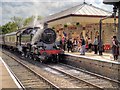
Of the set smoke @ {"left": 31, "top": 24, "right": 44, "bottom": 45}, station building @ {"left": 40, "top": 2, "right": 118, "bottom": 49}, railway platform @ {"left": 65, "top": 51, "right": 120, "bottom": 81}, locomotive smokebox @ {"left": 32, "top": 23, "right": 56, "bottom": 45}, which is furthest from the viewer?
station building @ {"left": 40, "top": 2, "right": 118, "bottom": 49}


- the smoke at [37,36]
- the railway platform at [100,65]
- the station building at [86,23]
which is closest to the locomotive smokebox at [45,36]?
the smoke at [37,36]

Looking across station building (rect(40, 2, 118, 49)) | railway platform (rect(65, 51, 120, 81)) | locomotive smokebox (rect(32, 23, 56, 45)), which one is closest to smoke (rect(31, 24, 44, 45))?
locomotive smokebox (rect(32, 23, 56, 45))

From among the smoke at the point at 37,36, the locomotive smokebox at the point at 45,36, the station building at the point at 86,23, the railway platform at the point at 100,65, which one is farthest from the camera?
the station building at the point at 86,23

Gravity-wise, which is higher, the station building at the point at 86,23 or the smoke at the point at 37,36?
the station building at the point at 86,23

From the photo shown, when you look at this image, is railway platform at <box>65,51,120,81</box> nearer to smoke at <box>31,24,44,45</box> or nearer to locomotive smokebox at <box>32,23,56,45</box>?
locomotive smokebox at <box>32,23,56,45</box>

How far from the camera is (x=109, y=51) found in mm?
23984

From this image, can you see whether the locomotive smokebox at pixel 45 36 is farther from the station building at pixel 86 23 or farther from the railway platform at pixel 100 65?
the station building at pixel 86 23

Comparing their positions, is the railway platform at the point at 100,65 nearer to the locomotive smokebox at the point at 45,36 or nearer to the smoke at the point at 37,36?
the locomotive smokebox at the point at 45,36

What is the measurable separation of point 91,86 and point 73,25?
18.3 m

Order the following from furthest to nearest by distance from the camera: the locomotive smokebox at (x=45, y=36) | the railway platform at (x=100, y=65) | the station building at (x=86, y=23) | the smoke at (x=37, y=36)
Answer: the station building at (x=86, y=23), the smoke at (x=37, y=36), the locomotive smokebox at (x=45, y=36), the railway platform at (x=100, y=65)

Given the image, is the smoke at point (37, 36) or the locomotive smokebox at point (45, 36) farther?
the smoke at point (37, 36)

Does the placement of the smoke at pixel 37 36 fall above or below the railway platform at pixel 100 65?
above

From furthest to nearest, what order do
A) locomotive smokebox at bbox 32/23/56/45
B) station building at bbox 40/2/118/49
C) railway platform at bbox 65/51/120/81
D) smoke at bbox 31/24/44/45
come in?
station building at bbox 40/2/118/49 → smoke at bbox 31/24/44/45 → locomotive smokebox at bbox 32/23/56/45 → railway platform at bbox 65/51/120/81

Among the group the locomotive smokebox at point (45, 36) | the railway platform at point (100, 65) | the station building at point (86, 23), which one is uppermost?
the station building at point (86, 23)
